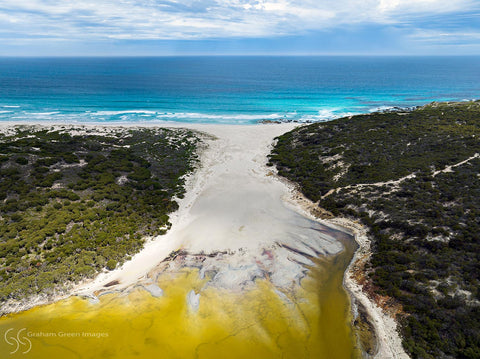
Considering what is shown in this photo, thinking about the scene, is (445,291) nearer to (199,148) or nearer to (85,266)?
(85,266)

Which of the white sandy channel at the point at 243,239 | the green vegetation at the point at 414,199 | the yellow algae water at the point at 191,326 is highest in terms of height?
the green vegetation at the point at 414,199

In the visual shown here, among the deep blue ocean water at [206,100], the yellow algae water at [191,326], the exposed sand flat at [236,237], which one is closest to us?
the yellow algae water at [191,326]

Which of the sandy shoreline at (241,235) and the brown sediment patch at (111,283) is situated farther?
the brown sediment patch at (111,283)

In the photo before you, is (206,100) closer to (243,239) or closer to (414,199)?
(243,239)

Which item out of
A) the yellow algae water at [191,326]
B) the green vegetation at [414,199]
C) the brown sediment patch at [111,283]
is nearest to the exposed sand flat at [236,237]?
the brown sediment patch at [111,283]

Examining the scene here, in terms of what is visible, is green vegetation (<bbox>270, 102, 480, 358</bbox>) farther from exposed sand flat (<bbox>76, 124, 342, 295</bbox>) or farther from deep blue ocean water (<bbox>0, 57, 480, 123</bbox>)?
deep blue ocean water (<bbox>0, 57, 480, 123</bbox>)

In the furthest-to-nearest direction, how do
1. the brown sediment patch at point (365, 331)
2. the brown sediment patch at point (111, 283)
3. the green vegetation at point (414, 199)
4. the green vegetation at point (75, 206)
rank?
the green vegetation at point (75, 206), the brown sediment patch at point (111, 283), the green vegetation at point (414, 199), the brown sediment patch at point (365, 331)

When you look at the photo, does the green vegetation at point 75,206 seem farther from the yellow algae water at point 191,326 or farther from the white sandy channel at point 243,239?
the yellow algae water at point 191,326

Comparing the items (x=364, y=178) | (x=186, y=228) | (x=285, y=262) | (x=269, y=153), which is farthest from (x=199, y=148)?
(x=285, y=262)
